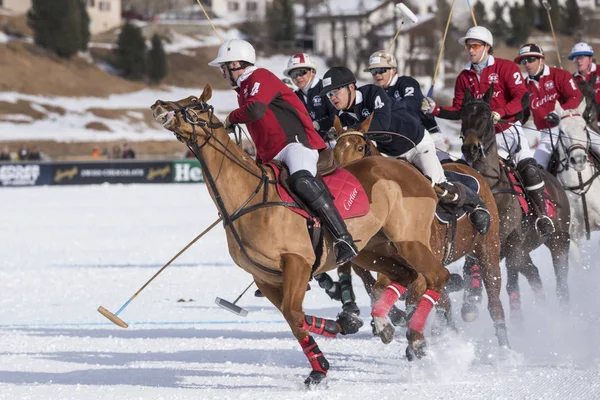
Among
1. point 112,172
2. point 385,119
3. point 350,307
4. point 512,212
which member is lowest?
point 112,172

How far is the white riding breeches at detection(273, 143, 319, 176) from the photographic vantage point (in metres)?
6.97

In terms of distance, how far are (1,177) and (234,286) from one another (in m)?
22.2

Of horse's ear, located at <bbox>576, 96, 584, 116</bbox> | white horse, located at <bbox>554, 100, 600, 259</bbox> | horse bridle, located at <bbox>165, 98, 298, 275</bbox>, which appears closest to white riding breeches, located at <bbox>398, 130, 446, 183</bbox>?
horse bridle, located at <bbox>165, 98, 298, 275</bbox>

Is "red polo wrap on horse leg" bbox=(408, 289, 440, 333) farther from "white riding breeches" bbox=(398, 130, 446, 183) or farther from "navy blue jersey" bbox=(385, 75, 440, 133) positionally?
"navy blue jersey" bbox=(385, 75, 440, 133)

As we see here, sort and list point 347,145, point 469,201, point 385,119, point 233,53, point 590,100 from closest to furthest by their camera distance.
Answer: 1. point 233,53
2. point 385,119
3. point 347,145
4. point 469,201
5. point 590,100

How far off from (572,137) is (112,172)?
79.7 feet

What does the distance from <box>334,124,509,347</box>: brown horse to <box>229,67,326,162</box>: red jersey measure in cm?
86

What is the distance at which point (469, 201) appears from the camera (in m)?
8.39

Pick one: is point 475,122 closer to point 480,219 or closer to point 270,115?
point 480,219

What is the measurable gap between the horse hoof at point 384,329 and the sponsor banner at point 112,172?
26855mm

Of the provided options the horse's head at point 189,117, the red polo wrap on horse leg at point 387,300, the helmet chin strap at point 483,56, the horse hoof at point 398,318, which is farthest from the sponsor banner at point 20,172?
the horse's head at point 189,117

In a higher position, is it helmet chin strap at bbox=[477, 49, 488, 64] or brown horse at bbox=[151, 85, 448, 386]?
helmet chin strap at bbox=[477, 49, 488, 64]

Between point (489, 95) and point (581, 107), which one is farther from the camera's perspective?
point (581, 107)

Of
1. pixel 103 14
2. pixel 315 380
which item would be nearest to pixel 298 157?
pixel 315 380
